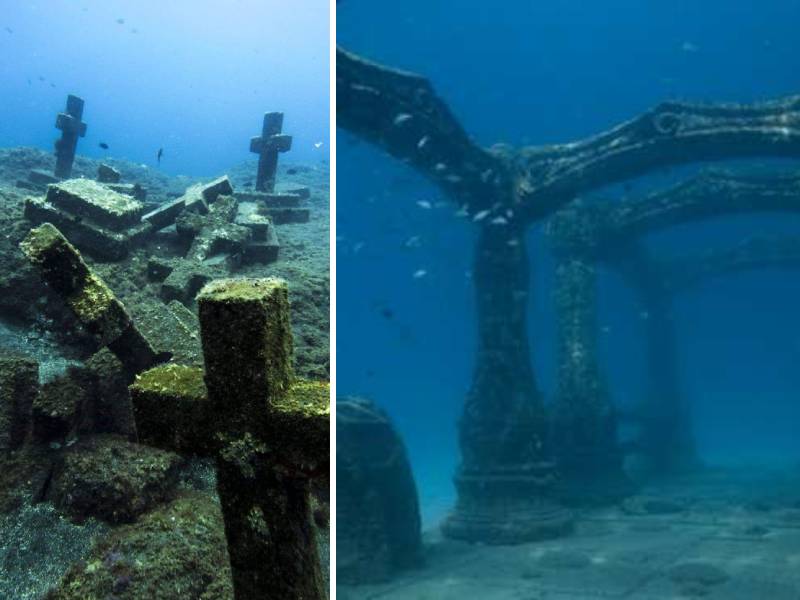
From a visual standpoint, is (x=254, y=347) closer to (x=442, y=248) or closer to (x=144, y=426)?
(x=144, y=426)

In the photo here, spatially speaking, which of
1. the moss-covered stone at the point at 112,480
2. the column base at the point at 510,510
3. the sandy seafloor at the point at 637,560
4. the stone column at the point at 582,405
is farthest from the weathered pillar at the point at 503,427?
the moss-covered stone at the point at 112,480

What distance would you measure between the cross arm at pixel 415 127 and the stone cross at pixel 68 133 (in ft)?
31.6

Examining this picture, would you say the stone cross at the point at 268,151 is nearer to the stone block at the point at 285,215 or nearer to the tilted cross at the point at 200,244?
the stone block at the point at 285,215

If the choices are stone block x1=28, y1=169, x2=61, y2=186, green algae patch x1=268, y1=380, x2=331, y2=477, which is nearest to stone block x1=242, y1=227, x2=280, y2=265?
green algae patch x1=268, y1=380, x2=331, y2=477

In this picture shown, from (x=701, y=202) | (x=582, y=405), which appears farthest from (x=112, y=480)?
(x=701, y=202)

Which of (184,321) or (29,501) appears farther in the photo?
(184,321)

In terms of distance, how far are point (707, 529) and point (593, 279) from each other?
205 inches

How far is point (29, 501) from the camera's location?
11.9ft

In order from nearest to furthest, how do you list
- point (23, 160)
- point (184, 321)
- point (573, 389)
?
Result: point (184, 321) → point (573, 389) → point (23, 160)

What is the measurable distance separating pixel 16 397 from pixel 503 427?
746 cm

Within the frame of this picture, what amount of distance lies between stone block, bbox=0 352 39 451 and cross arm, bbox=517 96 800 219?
8193 millimetres

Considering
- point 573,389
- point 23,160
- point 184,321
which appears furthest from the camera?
point 23,160

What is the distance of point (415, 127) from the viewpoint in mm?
8859

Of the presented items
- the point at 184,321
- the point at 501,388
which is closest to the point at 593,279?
the point at 501,388
